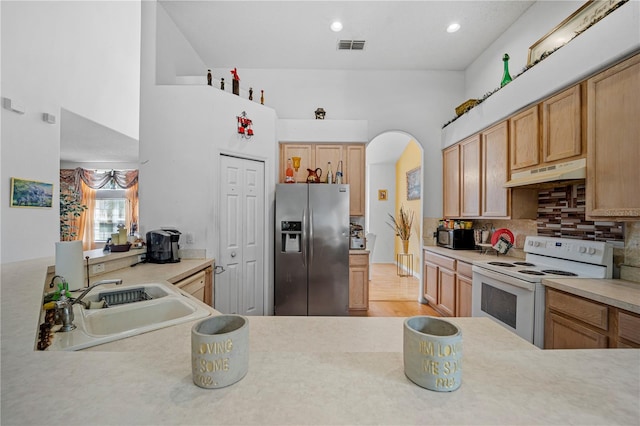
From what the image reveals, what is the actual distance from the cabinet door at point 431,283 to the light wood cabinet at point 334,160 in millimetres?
1352

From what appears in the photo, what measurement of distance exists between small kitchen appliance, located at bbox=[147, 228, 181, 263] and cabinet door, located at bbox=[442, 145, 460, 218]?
3443 millimetres

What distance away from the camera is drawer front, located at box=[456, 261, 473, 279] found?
291 cm

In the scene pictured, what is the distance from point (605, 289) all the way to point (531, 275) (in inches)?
16.1

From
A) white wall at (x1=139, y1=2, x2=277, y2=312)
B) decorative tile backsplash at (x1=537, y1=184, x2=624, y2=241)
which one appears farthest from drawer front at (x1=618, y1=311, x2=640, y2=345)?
white wall at (x1=139, y1=2, x2=277, y2=312)

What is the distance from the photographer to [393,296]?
14.5 ft

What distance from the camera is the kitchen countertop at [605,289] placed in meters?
1.52

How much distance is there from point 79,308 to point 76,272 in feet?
1.15

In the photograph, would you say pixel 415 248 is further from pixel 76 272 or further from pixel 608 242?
pixel 76 272

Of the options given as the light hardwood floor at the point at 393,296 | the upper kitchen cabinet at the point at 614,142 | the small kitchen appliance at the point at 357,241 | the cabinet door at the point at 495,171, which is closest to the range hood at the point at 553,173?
the upper kitchen cabinet at the point at 614,142

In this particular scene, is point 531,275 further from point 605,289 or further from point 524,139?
point 524,139

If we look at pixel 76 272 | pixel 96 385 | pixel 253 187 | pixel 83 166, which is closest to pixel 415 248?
pixel 253 187

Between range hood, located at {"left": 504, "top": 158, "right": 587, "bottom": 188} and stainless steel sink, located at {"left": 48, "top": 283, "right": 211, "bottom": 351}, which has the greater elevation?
range hood, located at {"left": 504, "top": 158, "right": 587, "bottom": 188}

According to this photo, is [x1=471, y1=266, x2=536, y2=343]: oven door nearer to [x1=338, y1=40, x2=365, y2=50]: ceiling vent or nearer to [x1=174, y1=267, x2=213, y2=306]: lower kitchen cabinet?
[x1=174, y1=267, x2=213, y2=306]: lower kitchen cabinet

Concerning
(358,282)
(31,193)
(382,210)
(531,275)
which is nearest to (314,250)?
(358,282)
